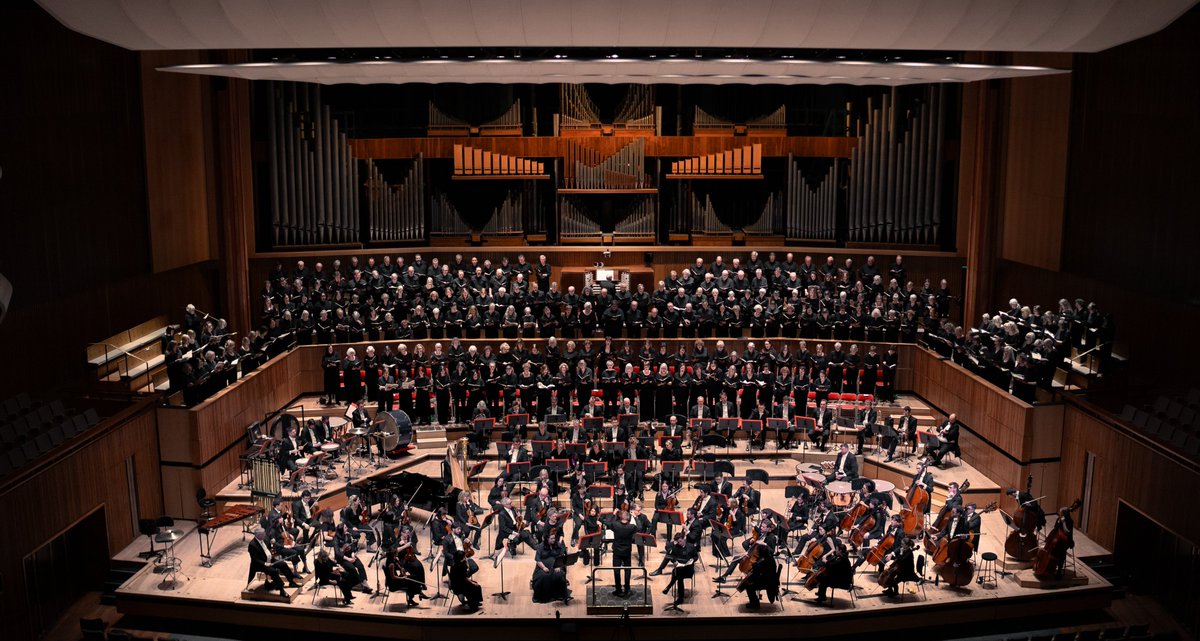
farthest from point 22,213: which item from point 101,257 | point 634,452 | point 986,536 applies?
point 986,536

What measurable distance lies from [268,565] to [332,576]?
0.64 m

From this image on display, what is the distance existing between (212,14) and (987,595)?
895 cm

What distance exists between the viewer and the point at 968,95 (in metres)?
16.2

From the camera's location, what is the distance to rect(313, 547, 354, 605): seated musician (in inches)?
408

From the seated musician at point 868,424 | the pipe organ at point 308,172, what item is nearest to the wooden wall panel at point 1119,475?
the seated musician at point 868,424

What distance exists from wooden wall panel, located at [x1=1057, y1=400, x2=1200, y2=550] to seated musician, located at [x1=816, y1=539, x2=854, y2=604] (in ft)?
10.2

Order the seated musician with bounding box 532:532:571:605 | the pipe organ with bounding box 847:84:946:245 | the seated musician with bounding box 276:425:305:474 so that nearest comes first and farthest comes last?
the seated musician with bounding box 532:532:571:605 < the seated musician with bounding box 276:425:305:474 < the pipe organ with bounding box 847:84:946:245

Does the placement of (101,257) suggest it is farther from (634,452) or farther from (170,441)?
(634,452)

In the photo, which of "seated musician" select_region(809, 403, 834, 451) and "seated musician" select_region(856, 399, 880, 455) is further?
"seated musician" select_region(809, 403, 834, 451)

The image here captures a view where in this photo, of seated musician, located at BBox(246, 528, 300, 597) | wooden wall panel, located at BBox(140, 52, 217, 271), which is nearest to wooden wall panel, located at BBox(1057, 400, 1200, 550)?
seated musician, located at BBox(246, 528, 300, 597)

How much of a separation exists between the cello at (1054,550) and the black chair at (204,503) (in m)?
8.54

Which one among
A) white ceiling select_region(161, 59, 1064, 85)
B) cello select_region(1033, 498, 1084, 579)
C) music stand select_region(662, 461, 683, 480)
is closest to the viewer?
cello select_region(1033, 498, 1084, 579)

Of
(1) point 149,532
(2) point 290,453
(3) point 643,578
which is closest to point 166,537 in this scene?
(1) point 149,532

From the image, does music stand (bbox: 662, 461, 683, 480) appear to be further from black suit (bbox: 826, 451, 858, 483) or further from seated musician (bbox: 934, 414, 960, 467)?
seated musician (bbox: 934, 414, 960, 467)
